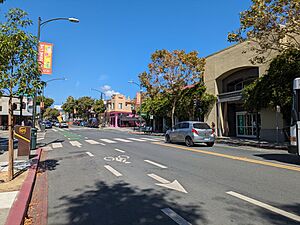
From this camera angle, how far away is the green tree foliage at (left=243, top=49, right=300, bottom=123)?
1720cm

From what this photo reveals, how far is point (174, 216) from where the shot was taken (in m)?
4.53

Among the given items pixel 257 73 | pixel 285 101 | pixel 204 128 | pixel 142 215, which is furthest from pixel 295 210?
pixel 257 73

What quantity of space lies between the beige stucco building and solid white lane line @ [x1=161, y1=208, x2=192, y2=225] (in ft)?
62.9

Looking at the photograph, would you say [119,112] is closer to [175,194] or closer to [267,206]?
[175,194]

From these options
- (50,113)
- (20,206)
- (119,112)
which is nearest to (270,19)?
(20,206)

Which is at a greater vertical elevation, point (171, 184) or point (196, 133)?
point (196, 133)

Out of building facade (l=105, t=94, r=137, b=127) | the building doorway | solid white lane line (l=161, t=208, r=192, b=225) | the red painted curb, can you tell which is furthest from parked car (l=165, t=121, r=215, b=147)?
building facade (l=105, t=94, r=137, b=127)

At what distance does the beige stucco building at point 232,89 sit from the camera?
76.2 ft

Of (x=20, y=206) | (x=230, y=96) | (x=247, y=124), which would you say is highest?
(x=230, y=96)

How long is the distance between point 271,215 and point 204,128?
39.8ft

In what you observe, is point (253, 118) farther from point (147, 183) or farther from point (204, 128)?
point (147, 183)

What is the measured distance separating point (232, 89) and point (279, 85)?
28.9 ft

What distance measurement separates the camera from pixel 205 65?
94.5 ft

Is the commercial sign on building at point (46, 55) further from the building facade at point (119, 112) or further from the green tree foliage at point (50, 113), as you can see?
the green tree foliage at point (50, 113)
